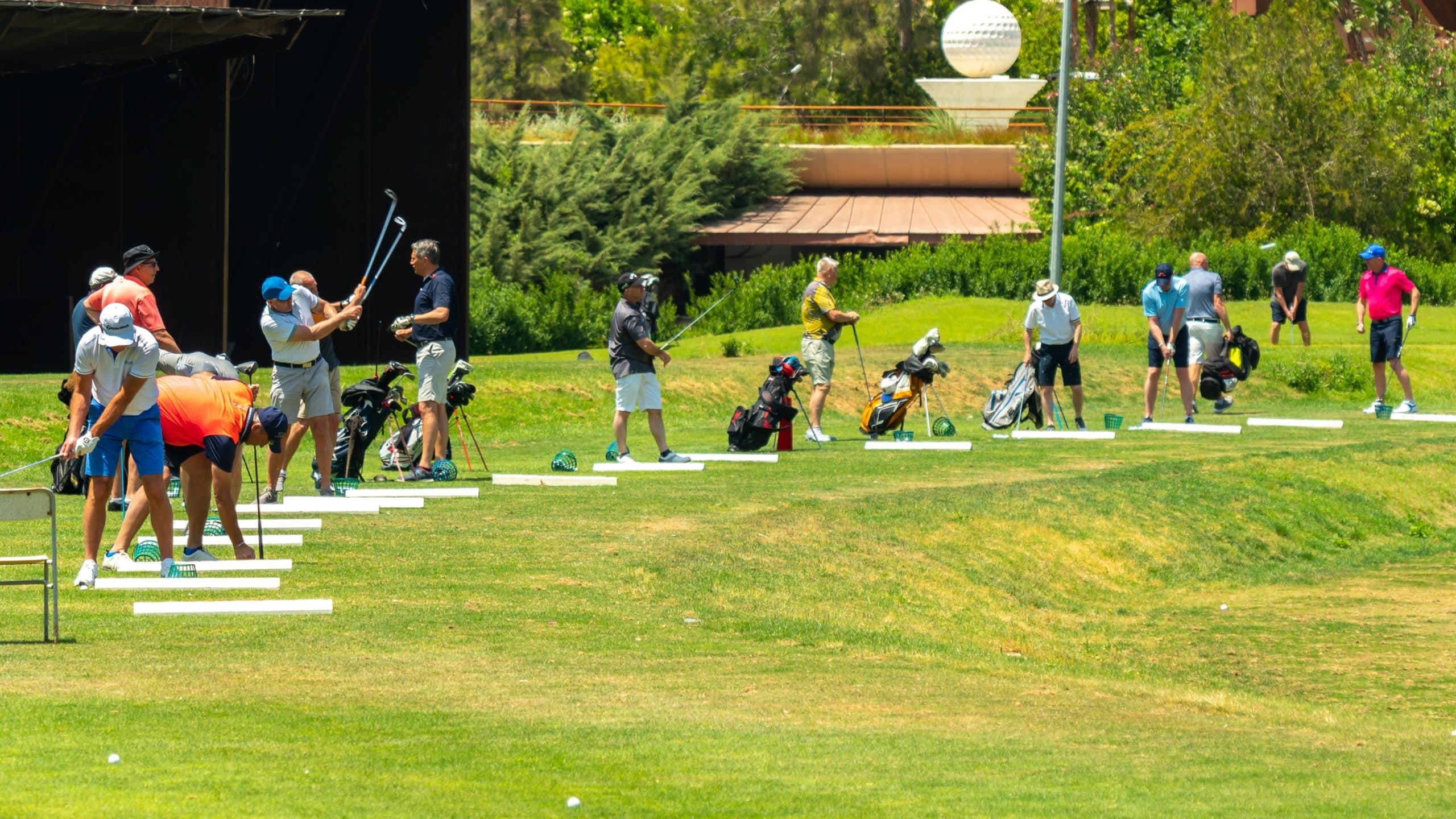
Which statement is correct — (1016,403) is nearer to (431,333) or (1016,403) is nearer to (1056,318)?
(1056,318)

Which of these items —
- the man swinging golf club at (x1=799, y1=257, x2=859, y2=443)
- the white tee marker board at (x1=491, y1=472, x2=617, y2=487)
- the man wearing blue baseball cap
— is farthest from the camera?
the man swinging golf club at (x1=799, y1=257, x2=859, y2=443)

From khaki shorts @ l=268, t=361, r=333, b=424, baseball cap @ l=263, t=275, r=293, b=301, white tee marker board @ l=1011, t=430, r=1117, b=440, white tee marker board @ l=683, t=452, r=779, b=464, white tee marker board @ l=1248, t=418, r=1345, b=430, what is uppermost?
baseball cap @ l=263, t=275, r=293, b=301

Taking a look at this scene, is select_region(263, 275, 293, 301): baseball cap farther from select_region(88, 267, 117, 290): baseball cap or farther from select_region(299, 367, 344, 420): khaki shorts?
select_region(88, 267, 117, 290): baseball cap

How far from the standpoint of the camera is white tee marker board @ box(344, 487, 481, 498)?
16422 mm

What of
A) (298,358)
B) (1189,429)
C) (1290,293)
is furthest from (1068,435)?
(1290,293)

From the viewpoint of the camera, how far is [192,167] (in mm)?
30172

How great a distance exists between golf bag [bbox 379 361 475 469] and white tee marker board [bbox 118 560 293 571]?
17.3 feet

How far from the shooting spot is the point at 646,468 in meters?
19.2

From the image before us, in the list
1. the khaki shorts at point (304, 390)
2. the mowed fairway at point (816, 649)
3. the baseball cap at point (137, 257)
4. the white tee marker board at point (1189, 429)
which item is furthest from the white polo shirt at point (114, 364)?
the white tee marker board at point (1189, 429)

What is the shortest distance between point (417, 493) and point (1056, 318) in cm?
802

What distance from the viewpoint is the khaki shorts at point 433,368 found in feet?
55.7

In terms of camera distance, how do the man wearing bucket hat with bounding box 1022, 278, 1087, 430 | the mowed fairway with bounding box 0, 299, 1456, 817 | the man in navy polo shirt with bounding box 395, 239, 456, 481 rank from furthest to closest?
the man wearing bucket hat with bounding box 1022, 278, 1087, 430, the man in navy polo shirt with bounding box 395, 239, 456, 481, the mowed fairway with bounding box 0, 299, 1456, 817

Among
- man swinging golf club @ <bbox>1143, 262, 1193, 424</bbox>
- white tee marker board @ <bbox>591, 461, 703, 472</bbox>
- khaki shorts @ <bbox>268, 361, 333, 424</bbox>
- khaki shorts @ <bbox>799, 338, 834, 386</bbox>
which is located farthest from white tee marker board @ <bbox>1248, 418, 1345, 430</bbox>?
khaki shorts @ <bbox>268, 361, 333, 424</bbox>

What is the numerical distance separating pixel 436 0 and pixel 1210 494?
Result: 1884cm
